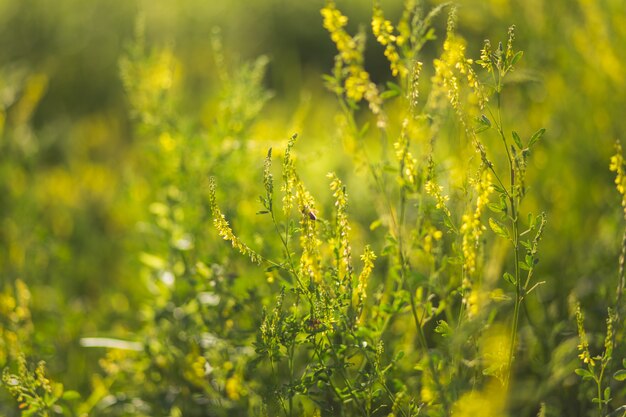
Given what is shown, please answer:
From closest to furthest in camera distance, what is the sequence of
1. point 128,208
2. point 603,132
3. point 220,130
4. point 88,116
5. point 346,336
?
point 346,336, point 220,130, point 128,208, point 603,132, point 88,116

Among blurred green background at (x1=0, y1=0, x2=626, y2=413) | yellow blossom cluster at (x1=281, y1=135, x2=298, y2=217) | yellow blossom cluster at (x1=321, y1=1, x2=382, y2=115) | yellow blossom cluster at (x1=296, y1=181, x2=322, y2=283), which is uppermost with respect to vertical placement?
yellow blossom cluster at (x1=321, y1=1, x2=382, y2=115)

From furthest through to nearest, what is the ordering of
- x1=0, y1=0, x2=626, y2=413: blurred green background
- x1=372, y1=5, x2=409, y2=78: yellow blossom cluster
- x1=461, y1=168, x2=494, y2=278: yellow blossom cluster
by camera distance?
1. x1=0, y1=0, x2=626, y2=413: blurred green background
2. x1=372, y1=5, x2=409, y2=78: yellow blossom cluster
3. x1=461, y1=168, x2=494, y2=278: yellow blossom cluster

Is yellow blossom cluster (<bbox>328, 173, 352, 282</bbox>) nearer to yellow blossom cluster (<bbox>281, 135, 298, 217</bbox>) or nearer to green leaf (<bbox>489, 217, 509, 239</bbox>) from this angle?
yellow blossom cluster (<bbox>281, 135, 298, 217</bbox>)

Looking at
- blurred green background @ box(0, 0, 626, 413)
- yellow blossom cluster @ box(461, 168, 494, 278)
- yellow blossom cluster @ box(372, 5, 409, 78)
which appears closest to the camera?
yellow blossom cluster @ box(461, 168, 494, 278)

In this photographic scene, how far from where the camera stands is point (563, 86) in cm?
300

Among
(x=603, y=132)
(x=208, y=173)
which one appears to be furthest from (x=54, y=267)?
(x=603, y=132)

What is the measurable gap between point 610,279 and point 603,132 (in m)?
0.94

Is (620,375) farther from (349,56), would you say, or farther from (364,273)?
(349,56)

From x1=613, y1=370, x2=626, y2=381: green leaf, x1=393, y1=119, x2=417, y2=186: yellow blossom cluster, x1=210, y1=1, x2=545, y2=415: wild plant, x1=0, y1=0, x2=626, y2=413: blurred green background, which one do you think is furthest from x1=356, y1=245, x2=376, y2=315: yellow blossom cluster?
x1=613, y1=370, x2=626, y2=381: green leaf

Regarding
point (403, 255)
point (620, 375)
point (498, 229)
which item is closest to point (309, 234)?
point (403, 255)

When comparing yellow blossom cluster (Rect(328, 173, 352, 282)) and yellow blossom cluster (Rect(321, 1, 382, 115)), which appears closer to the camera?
yellow blossom cluster (Rect(328, 173, 352, 282))

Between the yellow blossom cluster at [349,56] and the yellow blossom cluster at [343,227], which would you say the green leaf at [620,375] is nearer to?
the yellow blossom cluster at [343,227]

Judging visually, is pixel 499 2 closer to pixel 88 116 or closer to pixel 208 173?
pixel 208 173

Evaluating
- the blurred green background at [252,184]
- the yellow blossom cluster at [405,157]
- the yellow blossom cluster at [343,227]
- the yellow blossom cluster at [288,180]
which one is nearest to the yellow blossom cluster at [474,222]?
the yellow blossom cluster at [405,157]
